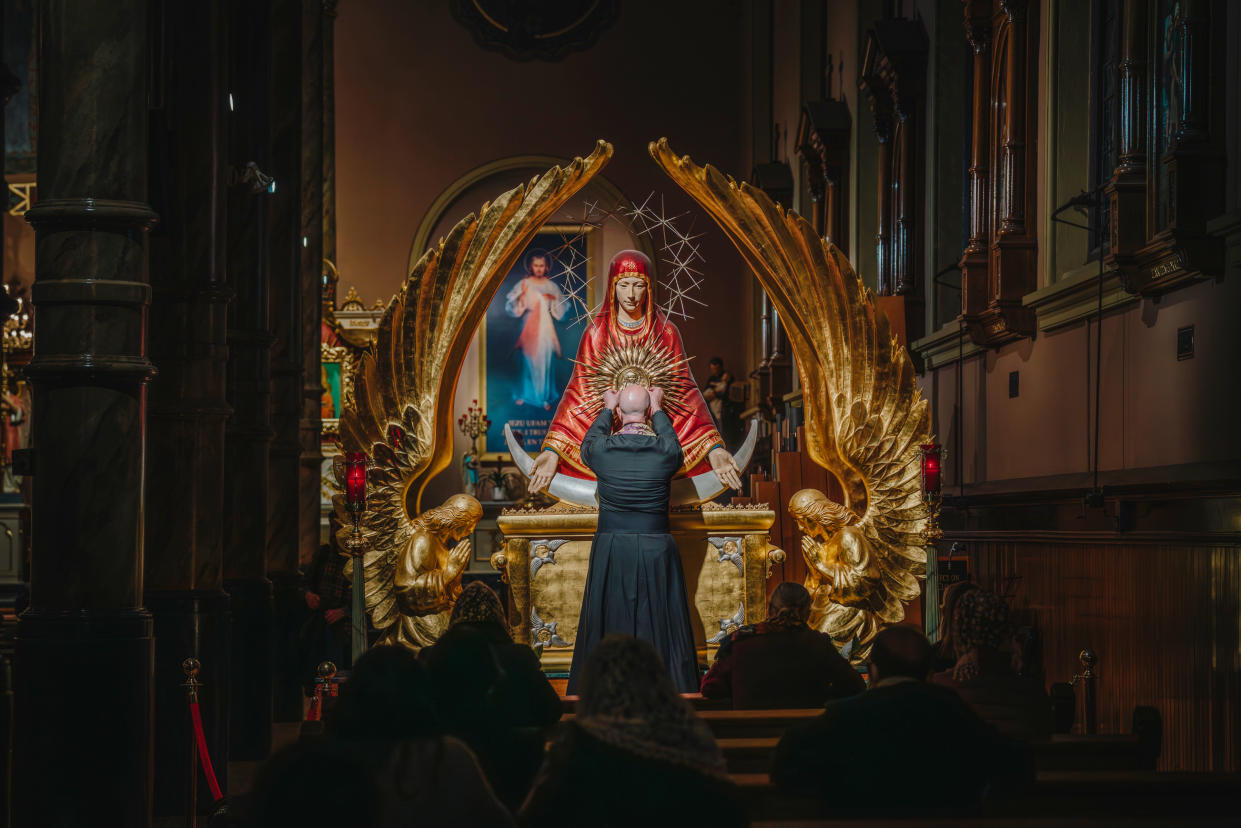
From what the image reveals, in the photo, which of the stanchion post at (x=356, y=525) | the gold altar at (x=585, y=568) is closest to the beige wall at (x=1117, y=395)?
the gold altar at (x=585, y=568)

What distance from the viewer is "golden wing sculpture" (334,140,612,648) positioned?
1047cm

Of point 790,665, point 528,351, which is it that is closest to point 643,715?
point 790,665

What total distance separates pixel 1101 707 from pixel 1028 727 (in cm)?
401

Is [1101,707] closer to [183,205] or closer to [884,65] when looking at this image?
[183,205]

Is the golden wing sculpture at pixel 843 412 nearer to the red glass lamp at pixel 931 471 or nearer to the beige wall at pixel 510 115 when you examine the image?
the red glass lamp at pixel 931 471

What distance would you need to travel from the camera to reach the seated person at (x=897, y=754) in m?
4.52

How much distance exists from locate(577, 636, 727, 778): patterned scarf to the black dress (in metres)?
5.62

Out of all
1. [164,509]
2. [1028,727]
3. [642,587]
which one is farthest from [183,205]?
[1028,727]

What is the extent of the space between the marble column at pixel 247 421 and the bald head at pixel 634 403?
12.1ft

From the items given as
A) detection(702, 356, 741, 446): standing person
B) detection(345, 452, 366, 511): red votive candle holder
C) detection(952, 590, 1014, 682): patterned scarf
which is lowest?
detection(952, 590, 1014, 682): patterned scarf

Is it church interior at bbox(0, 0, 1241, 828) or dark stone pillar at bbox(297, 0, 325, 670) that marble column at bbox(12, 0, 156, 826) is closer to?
church interior at bbox(0, 0, 1241, 828)

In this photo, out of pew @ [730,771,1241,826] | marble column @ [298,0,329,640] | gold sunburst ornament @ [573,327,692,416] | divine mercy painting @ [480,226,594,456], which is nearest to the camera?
pew @ [730,771,1241,826]

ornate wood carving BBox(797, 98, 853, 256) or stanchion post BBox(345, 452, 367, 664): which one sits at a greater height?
ornate wood carving BBox(797, 98, 853, 256)

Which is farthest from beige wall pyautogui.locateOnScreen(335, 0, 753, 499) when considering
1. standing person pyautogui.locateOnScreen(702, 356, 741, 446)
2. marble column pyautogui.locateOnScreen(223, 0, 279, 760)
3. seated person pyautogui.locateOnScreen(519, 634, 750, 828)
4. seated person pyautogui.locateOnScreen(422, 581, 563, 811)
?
seated person pyautogui.locateOnScreen(519, 634, 750, 828)
